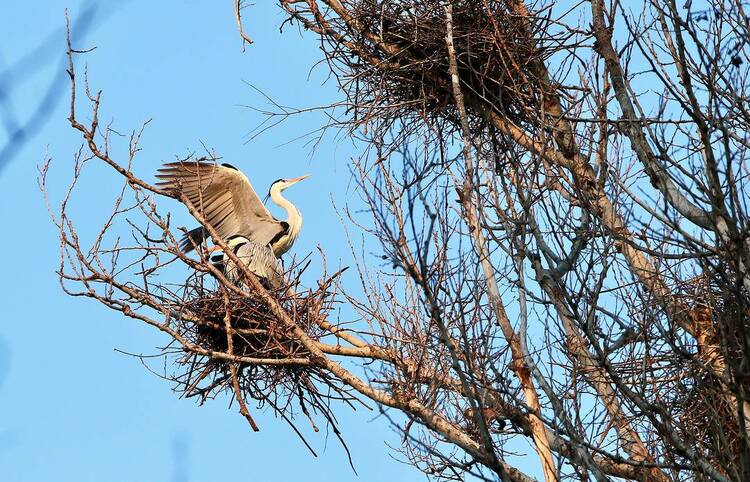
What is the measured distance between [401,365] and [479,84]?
68.3 inches

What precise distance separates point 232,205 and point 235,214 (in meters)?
0.10

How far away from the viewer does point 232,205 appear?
873 cm

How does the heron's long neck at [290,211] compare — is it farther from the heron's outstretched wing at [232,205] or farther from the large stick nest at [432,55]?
the large stick nest at [432,55]

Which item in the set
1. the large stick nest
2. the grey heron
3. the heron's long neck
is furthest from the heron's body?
the large stick nest

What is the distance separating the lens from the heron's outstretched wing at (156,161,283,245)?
8.33 metres

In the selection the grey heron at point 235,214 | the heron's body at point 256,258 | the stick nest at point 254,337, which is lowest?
the stick nest at point 254,337

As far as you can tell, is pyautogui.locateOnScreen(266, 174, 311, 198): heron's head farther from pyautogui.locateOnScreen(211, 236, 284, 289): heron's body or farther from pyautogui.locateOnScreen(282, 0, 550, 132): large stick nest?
pyautogui.locateOnScreen(282, 0, 550, 132): large stick nest

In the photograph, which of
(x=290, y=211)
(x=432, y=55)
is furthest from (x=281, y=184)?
(x=432, y=55)

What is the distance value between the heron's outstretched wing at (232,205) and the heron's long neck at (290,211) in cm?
28

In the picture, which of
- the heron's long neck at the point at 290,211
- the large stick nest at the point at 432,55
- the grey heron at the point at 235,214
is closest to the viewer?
the large stick nest at the point at 432,55

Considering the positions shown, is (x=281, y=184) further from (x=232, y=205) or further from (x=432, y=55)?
(x=432, y=55)

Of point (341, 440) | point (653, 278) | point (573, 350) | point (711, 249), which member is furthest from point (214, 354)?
point (711, 249)

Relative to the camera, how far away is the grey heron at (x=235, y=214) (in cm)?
825

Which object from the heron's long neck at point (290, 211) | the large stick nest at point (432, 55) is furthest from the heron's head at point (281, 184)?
the large stick nest at point (432, 55)
